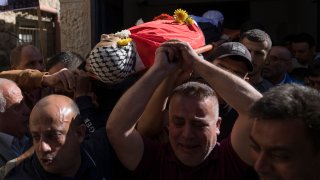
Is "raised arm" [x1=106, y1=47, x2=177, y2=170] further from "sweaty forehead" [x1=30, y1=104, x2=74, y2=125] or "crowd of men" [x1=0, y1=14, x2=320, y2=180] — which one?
"sweaty forehead" [x1=30, y1=104, x2=74, y2=125]

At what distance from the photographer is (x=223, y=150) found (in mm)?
2361

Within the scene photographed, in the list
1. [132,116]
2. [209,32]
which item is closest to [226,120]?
[132,116]

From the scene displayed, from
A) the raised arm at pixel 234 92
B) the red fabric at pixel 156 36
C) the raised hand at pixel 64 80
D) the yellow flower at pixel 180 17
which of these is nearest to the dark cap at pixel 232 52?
the red fabric at pixel 156 36

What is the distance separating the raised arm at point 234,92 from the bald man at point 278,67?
176 centimetres

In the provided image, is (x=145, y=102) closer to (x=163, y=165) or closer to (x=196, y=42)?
(x=163, y=165)

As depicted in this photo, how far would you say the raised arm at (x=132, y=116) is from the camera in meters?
2.30

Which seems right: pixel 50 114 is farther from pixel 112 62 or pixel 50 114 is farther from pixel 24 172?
pixel 112 62

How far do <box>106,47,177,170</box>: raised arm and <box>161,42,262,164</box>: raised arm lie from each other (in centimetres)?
13

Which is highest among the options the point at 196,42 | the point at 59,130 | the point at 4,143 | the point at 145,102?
the point at 196,42

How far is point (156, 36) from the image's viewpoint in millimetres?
2762

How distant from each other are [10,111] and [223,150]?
1401mm

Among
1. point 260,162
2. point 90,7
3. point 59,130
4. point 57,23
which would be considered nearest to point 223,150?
point 260,162

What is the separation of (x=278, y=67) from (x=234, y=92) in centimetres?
194

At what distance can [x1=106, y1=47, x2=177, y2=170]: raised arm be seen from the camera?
2303mm
